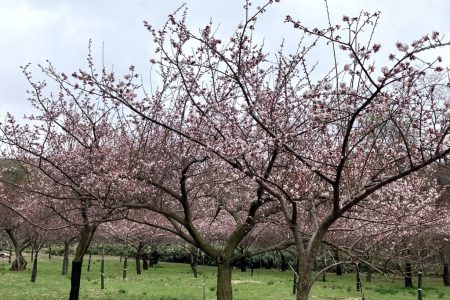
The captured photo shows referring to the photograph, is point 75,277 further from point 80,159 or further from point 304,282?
point 304,282

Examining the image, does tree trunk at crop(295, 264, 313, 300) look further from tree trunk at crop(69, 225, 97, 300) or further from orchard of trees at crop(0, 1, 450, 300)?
tree trunk at crop(69, 225, 97, 300)

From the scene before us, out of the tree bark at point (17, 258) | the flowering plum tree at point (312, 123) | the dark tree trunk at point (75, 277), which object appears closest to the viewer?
the flowering plum tree at point (312, 123)

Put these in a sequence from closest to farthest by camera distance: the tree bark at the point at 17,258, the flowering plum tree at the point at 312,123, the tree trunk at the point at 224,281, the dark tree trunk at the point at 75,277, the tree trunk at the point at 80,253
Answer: the flowering plum tree at the point at 312,123 → the tree trunk at the point at 224,281 → the tree trunk at the point at 80,253 → the dark tree trunk at the point at 75,277 → the tree bark at the point at 17,258

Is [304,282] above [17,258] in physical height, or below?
above

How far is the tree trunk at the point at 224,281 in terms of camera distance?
7.52 metres

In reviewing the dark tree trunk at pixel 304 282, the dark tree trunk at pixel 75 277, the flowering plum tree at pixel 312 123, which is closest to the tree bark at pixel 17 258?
the dark tree trunk at pixel 75 277

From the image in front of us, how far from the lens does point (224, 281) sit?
24.7 ft

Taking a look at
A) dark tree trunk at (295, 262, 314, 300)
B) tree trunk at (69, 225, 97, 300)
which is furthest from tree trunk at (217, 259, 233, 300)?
tree trunk at (69, 225, 97, 300)

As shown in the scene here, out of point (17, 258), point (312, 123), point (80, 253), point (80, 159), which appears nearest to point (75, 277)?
point (80, 253)

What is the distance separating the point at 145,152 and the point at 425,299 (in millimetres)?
13337

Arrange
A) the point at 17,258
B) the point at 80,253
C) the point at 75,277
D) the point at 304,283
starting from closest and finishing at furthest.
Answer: the point at 304,283 → the point at 80,253 → the point at 75,277 → the point at 17,258

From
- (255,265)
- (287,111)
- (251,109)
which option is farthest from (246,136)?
(255,265)

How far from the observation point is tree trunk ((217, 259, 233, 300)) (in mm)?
7523

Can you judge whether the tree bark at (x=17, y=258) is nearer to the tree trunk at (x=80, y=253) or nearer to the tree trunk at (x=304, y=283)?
the tree trunk at (x=80, y=253)
